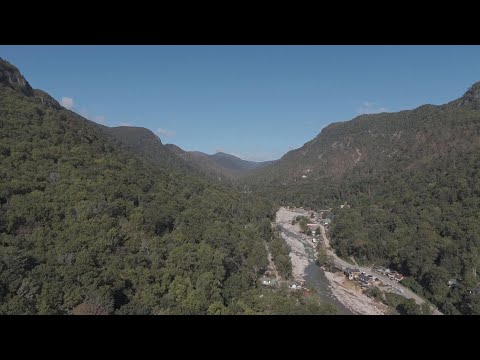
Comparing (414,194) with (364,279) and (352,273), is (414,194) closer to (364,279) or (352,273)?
(352,273)


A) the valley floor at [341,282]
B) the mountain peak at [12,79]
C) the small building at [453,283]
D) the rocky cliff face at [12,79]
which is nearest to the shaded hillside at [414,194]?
the small building at [453,283]

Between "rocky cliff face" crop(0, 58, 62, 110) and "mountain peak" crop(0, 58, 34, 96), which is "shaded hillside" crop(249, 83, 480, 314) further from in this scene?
"mountain peak" crop(0, 58, 34, 96)

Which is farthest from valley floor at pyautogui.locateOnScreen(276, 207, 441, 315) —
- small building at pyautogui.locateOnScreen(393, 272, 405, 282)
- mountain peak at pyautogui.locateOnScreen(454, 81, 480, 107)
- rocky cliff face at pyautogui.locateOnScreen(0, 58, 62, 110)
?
mountain peak at pyautogui.locateOnScreen(454, 81, 480, 107)

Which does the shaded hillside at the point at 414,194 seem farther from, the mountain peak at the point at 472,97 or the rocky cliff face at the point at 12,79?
the rocky cliff face at the point at 12,79

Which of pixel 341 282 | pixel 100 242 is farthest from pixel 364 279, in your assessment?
pixel 100 242
